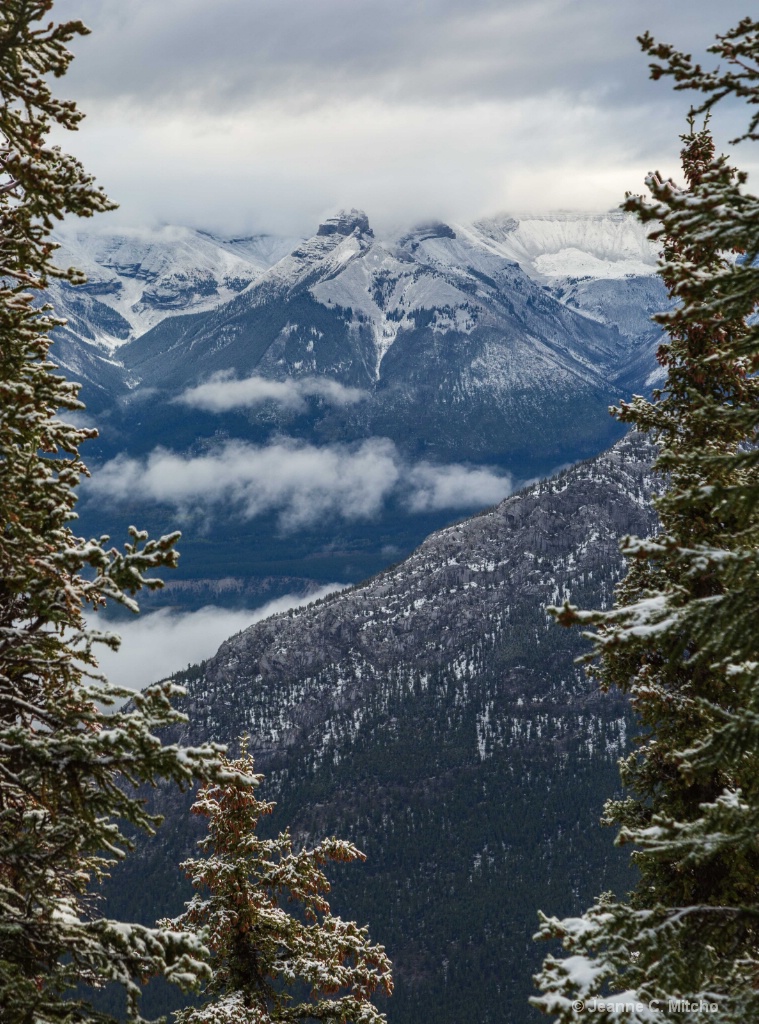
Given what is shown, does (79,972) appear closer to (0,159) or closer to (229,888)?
(229,888)

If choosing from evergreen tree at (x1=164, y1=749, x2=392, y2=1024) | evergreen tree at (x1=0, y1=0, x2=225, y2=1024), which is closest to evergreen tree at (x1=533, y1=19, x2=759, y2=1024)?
evergreen tree at (x1=0, y1=0, x2=225, y2=1024)

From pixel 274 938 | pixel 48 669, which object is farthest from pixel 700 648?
pixel 274 938

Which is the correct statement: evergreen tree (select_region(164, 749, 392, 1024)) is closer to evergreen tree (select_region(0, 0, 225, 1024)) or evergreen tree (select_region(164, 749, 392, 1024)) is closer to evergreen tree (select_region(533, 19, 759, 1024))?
evergreen tree (select_region(0, 0, 225, 1024))

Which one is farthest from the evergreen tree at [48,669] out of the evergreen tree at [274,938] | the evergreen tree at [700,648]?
the evergreen tree at [274,938]

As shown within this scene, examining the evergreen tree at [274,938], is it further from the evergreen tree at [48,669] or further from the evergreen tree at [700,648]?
the evergreen tree at [700,648]

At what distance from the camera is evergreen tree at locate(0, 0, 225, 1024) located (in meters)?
12.2

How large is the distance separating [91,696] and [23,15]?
9.57 metres

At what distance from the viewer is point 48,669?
1388 cm

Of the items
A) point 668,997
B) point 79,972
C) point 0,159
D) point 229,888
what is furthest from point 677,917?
point 0,159

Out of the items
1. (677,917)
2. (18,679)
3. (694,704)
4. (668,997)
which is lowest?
(668,997)

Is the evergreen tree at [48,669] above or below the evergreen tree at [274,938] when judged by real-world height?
above

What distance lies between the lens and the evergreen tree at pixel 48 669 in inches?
479

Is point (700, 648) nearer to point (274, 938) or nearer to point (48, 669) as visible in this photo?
point (48, 669)

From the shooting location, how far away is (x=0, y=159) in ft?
46.6
